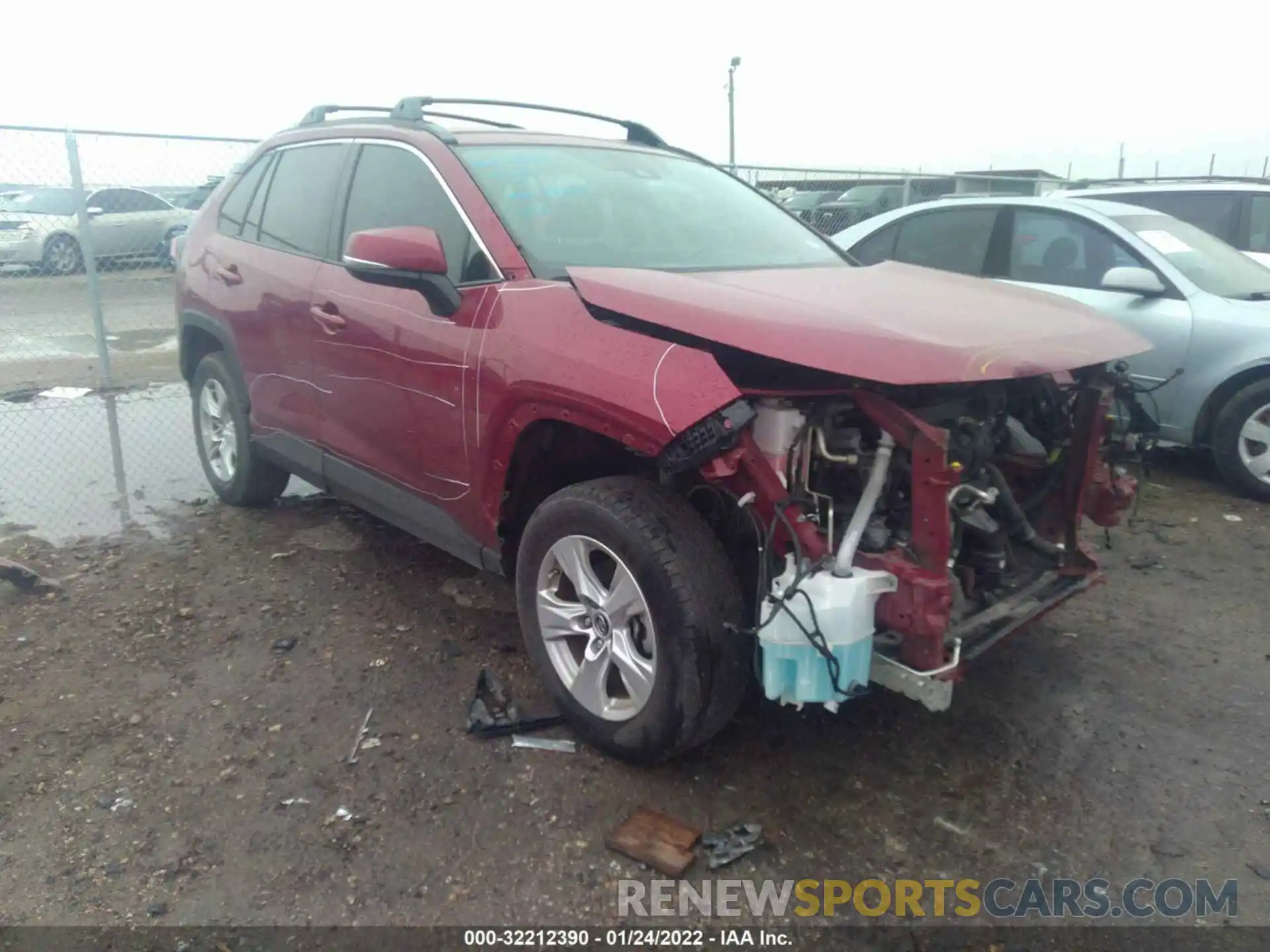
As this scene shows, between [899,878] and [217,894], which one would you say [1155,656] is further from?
[217,894]

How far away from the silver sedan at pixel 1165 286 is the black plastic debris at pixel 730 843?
10.9 ft

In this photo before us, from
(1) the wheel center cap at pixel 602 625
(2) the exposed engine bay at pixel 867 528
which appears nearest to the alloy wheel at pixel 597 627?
(1) the wheel center cap at pixel 602 625

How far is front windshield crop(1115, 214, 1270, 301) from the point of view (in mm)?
5715

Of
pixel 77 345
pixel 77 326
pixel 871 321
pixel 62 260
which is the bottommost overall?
pixel 77 345

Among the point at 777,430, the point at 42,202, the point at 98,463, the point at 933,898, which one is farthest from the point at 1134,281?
the point at 42,202

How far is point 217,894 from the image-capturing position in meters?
2.48

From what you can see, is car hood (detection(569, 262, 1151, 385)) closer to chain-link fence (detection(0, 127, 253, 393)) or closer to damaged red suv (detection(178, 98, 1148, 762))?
damaged red suv (detection(178, 98, 1148, 762))

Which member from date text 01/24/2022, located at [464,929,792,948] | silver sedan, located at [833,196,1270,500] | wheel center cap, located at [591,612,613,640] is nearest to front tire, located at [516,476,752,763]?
wheel center cap, located at [591,612,613,640]

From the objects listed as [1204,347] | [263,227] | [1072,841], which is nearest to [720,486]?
[1072,841]

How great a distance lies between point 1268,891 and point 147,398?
812 cm

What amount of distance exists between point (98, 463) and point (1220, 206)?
27.4 feet

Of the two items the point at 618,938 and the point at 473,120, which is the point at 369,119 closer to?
the point at 473,120

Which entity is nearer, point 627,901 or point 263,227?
point 627,901

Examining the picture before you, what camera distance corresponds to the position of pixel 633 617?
2846mm
